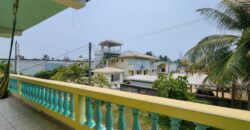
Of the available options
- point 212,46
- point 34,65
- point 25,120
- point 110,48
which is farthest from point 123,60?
point 25,120

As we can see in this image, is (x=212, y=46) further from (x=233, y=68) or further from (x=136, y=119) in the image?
(x=136, y=119)

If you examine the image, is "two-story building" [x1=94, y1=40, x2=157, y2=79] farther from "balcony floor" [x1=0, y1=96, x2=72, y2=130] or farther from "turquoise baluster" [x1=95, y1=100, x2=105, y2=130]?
"turquoise baluster" [x1=95, y1=100, x2=105, y2=130]

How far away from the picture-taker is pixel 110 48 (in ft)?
111

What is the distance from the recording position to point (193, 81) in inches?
632

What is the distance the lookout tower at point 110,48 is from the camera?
3294cm

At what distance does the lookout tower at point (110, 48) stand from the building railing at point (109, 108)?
28.6 metres

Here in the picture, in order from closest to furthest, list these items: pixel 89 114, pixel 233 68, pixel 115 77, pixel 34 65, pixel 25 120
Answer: pixel 89 114 → pixel 25 120 → pixel 233 68 → pixel 115 77 → pixel 34 65

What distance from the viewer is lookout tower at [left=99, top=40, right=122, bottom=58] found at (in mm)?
32938

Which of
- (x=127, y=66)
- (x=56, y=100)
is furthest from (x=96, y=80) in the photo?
(x=127, y=66)

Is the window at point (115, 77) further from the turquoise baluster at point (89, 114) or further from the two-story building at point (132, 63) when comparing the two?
the turquoise baluster at point (89, 114)

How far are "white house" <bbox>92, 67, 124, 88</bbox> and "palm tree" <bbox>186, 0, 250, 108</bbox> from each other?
56.3ft

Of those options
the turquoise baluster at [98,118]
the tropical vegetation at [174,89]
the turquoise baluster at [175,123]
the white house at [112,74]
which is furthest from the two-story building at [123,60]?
the turquoise baluster at [175,123]

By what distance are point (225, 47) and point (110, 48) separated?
26.3 meters

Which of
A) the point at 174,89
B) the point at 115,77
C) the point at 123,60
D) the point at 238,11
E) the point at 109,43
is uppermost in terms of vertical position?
the point at 109,43
